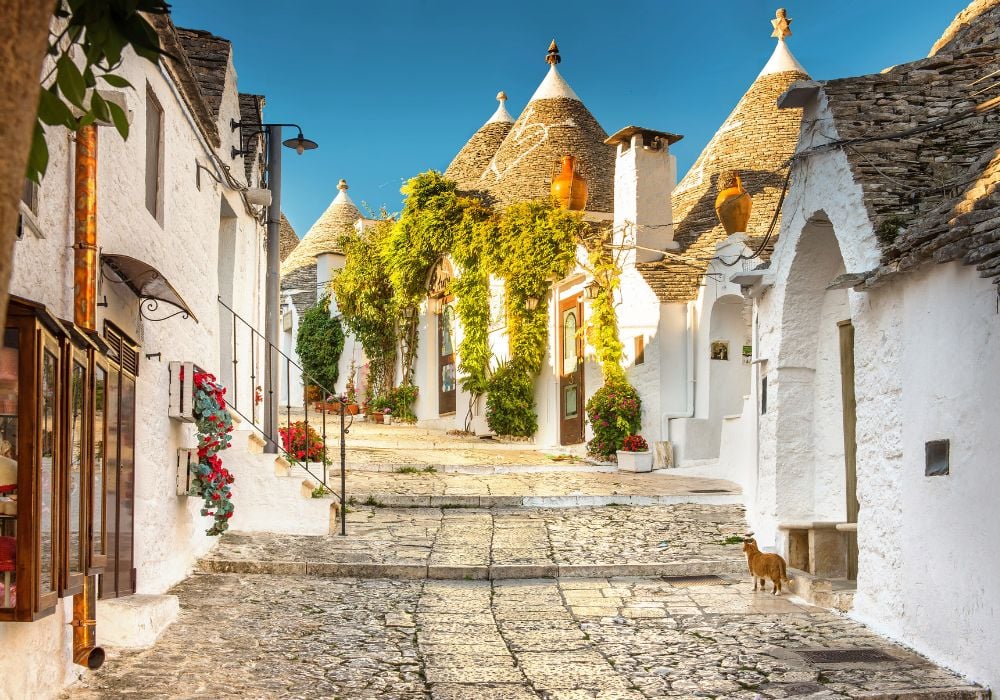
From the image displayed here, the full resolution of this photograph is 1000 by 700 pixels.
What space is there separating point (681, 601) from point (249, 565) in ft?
11.9

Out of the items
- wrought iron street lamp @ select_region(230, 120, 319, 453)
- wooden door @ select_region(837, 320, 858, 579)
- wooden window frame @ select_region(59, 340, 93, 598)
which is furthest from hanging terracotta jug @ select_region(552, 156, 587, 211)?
wooden window frame @ select_region(59, 340, 93, 598)

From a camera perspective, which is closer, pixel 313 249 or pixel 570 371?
pixel 570 371

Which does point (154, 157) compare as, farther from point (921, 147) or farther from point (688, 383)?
point (688, 383)

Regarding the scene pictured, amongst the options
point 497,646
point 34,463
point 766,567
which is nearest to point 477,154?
point 766,567

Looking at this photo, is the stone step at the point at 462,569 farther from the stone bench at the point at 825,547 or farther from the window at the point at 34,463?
the window at the point at 34,463

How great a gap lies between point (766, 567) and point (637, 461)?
755cm

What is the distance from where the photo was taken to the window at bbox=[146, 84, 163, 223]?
25.2 ft

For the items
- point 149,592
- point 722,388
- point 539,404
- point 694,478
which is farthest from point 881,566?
→ point 539,404

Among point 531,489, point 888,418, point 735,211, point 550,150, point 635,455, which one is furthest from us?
point 550,150

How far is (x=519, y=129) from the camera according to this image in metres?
22.8

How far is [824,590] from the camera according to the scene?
25.5 feet

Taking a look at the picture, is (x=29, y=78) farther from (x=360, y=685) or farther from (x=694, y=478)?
(x=694, y=478)

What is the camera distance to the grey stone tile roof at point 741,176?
16266 millimetres

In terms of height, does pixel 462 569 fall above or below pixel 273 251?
below
